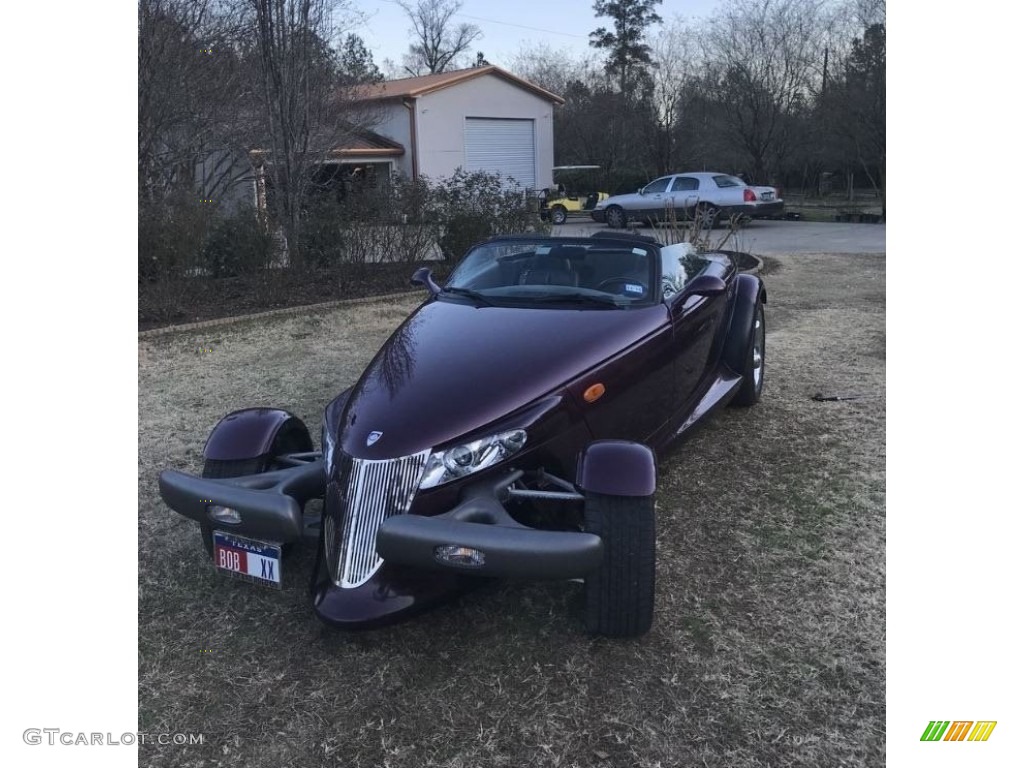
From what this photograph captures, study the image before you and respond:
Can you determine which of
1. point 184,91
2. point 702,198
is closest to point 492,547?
point 184,91

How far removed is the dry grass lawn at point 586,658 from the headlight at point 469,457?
50cm

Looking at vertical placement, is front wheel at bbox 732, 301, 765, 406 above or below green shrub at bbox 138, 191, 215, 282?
below

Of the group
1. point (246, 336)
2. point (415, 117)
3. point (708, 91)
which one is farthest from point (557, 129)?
point (246, 336)

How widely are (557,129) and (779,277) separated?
2673cm

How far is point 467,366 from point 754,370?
274 centimetres

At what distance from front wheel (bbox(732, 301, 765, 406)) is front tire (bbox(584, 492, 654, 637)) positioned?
9.22 feet

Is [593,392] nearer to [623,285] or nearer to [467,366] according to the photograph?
[467,366]

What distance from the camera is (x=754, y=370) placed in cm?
568

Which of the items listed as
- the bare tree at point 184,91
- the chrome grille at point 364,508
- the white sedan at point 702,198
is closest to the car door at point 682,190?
the white sedan at point 702,198

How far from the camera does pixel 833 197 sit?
31453mm

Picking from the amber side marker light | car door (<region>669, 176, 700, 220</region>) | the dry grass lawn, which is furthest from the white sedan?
the amber side marker light

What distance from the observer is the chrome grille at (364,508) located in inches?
120

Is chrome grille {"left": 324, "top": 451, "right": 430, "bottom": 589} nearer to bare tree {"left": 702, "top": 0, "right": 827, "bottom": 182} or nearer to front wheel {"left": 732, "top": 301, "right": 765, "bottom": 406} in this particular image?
front wheel {"left": 732, "top": 301, "right": 765, "bottom": 406}

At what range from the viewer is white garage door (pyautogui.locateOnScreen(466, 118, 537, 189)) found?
29938mm
